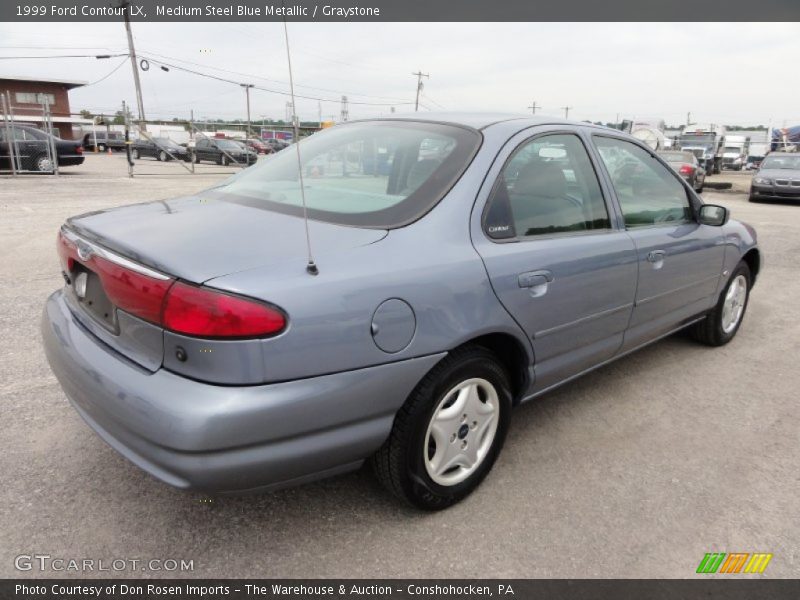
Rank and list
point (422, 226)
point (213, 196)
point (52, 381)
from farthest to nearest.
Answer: point (52, 381), point (213, 196), point (422, 226)

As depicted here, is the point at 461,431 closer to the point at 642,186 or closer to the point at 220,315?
the point at 220,315

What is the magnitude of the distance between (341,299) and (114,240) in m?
0.86

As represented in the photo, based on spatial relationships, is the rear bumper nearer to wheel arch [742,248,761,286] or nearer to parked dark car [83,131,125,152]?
wheel arch [742,248,761,286]

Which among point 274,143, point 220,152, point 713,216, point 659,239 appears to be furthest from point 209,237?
point 274,143

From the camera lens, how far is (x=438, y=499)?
226cm

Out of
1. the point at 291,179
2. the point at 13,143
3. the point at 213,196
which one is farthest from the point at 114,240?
the point at 13,143

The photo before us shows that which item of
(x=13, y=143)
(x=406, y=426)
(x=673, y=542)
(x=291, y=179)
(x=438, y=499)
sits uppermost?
(x=13, y=143)

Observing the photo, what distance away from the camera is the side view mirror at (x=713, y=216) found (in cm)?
357

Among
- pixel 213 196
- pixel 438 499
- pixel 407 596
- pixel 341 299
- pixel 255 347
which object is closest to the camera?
pixel 255 347

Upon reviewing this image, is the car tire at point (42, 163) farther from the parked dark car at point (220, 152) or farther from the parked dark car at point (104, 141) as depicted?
the parked dark car at point (104, 141)

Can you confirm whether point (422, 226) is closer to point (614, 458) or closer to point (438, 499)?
point (438, 499)

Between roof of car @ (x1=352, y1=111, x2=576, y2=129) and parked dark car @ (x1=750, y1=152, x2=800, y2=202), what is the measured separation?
601 inches
